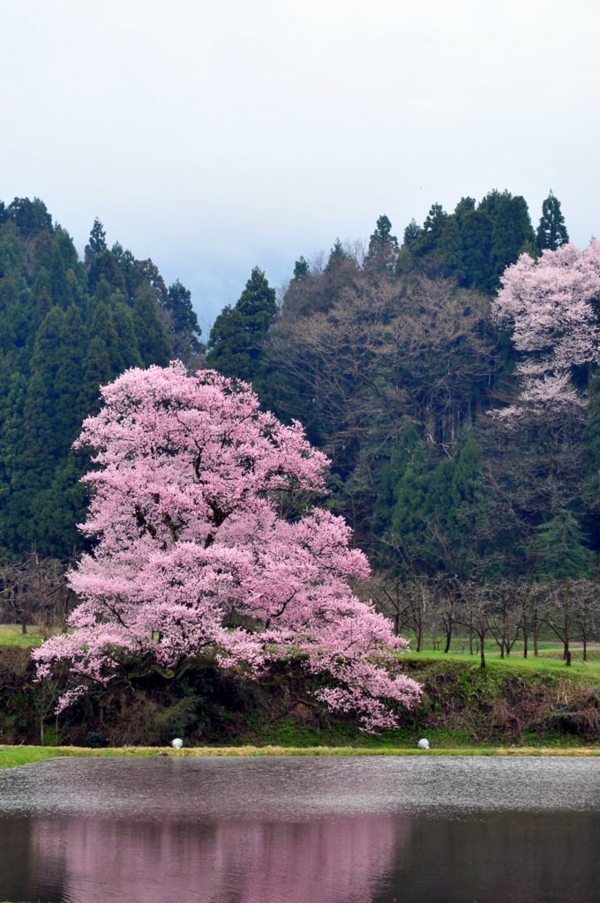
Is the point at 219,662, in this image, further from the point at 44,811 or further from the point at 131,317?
the point at 131,317

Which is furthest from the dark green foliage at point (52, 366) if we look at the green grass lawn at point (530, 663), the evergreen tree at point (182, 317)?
the green grass lawn at point (530, 663)

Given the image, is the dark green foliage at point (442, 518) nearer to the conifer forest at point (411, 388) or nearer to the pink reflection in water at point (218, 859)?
the conifer forest at point (411, 388)

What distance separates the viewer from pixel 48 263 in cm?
8244

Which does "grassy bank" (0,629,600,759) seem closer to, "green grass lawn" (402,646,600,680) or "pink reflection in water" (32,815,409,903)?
"green grass lawn" (402,646,600,680)

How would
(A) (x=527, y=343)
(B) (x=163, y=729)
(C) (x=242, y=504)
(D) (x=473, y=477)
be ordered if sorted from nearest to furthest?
(B) (x=163, y=729), (C) (x=242, y=504), (D) (x=473, y=477), (A) (x=527, y=343)

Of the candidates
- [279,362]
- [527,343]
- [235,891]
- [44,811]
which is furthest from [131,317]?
[235,891]

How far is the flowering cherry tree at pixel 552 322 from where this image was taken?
6353 centimetres

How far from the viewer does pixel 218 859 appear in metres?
17.2

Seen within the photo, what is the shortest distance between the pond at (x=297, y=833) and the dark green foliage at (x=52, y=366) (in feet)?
115

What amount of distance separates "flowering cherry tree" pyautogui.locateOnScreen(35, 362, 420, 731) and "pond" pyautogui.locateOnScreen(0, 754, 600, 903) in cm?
636

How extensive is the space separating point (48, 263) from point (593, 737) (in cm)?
5941

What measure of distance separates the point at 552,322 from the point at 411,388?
9307mm

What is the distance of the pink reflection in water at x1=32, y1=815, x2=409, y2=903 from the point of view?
50.5 feet

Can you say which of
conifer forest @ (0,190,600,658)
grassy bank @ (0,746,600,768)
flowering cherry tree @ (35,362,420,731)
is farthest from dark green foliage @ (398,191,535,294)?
grassy bank @ (0,746,600,768)
